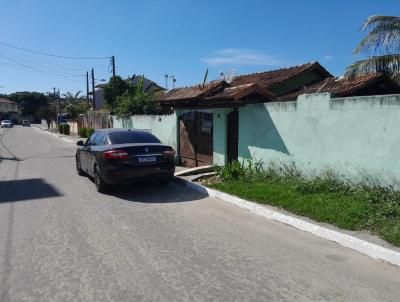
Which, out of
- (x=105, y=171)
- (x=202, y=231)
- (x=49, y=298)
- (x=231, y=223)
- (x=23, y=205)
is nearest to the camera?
(x=49, y=298)

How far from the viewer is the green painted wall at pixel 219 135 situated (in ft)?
38.7

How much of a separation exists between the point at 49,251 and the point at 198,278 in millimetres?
2230

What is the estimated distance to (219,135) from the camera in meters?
12.1

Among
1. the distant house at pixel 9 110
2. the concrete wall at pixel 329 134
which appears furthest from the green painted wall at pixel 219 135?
the distant house at pixel 9 110

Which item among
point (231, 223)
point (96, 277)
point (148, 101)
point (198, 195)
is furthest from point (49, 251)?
point (148, 101)

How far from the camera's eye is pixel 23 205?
320 inches

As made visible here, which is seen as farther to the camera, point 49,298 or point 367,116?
point 367,116

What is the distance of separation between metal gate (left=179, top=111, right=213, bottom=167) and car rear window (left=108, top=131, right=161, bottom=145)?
115 inches

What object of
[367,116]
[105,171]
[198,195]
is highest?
[367,116]

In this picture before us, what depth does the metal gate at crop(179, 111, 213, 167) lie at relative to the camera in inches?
503

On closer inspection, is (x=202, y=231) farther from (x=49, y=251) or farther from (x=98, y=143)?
(x=98, y=143)

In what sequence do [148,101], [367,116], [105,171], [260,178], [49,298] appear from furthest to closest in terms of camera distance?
1. [148,101]
2. [260,178]
3. [105,171]
4. [367,116]
5. [49,298]

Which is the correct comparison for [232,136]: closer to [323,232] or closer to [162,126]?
[162,126]

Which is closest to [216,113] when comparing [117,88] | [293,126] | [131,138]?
[131,138]
